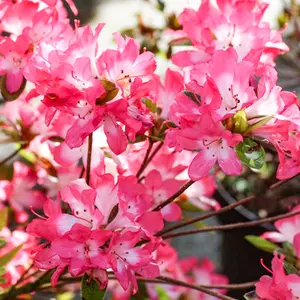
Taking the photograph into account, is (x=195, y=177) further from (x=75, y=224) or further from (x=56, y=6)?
(x=56, y=6)

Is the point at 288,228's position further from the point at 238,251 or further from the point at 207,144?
the point at 238,251

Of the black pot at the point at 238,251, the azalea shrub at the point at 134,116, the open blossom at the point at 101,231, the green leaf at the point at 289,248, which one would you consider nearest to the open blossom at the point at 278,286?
the azalea shrub at the point at 134,116

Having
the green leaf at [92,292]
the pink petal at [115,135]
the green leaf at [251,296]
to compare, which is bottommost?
the green leaf at [251,296]

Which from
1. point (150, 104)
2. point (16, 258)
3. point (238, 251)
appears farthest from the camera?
point (238, 251)

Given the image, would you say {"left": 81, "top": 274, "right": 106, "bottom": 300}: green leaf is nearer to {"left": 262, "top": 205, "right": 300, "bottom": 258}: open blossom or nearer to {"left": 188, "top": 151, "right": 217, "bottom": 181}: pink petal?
{"left": 188, "top": 151, "right": 217, "bottom": 181}: pink petal

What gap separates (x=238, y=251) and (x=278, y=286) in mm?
1174

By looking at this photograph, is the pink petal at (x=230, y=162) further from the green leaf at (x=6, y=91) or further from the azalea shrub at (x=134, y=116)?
the green leaf at (x=6, y=91)

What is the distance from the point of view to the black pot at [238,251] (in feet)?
5.46

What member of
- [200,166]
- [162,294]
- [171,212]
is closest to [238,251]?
[162,294]

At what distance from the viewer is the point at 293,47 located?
2223mm

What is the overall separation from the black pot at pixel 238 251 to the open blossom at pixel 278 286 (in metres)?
0.98

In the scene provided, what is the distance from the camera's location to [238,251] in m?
1.77

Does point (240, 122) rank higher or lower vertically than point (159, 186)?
higher

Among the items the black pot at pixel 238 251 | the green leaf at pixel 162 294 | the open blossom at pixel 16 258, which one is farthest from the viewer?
the black pot at pixel 238 251
